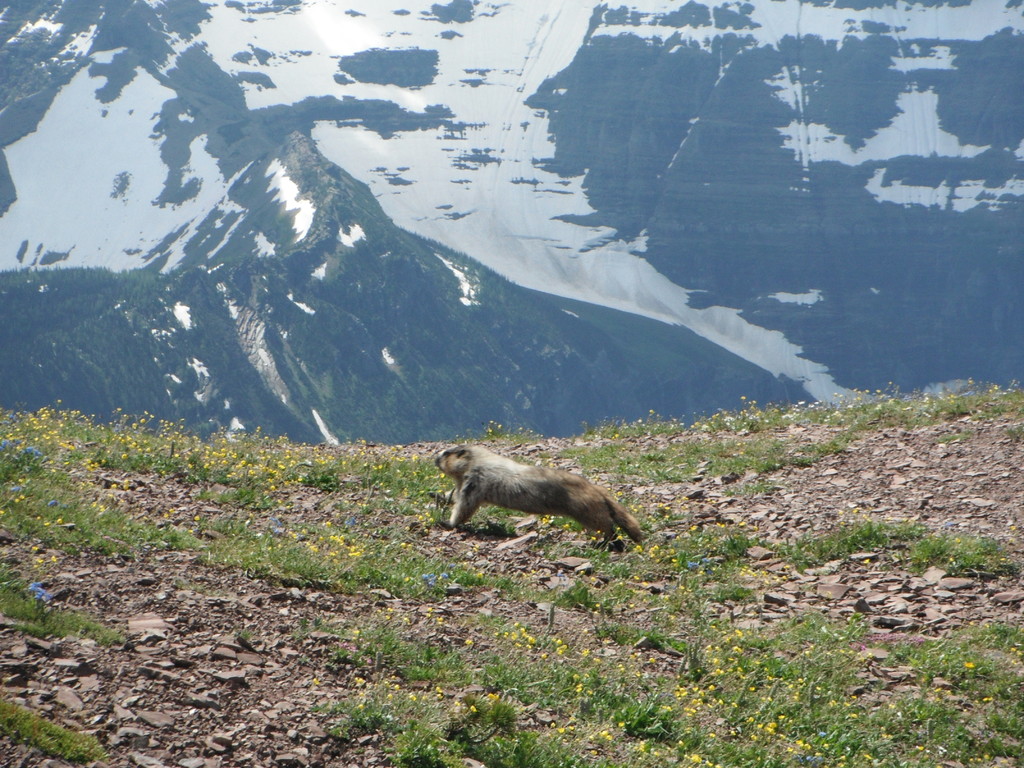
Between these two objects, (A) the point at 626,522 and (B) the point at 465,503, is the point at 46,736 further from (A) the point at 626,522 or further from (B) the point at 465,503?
(A) the point at 626,522

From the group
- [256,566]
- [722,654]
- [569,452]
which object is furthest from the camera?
[569,452]

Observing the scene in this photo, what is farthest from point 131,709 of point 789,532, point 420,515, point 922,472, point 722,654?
point 922,472

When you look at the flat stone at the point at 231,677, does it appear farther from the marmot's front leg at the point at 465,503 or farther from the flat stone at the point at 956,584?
the flat stone at the point at 956,584

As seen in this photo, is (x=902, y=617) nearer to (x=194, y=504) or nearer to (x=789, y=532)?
(x=789, y=532)

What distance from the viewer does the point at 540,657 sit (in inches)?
359

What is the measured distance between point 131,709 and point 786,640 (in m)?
6.33

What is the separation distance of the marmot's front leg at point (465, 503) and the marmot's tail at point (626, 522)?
1.87 metres

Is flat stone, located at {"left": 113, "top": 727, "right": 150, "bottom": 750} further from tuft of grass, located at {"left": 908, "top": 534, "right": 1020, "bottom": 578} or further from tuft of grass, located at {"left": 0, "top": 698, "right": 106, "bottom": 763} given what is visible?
tuft of grass, located at {"left": 908, "top": 534, "right": 1020, "bottom": 578}

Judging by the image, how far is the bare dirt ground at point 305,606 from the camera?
23.1 ft

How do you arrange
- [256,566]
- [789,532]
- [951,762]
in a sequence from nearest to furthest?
[951,762] → [256,566] → [789,532]

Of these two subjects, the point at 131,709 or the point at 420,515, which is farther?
the point at 420,515

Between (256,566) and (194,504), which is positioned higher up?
(256,566)

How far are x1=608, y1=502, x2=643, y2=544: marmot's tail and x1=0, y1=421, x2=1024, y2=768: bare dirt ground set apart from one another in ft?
1.24

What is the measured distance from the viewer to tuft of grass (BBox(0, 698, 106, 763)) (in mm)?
6293
